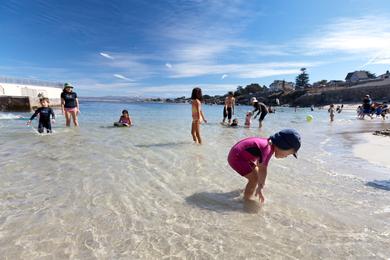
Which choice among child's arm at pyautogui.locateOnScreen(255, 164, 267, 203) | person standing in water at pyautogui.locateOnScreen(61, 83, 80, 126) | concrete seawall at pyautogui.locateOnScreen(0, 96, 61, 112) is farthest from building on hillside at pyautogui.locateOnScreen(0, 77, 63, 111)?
child's arm at pyautogui.locateOnScreen(255, 164, 267, 203)

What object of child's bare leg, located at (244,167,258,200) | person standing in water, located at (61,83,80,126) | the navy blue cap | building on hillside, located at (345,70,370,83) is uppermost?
building on hillside, located at (345,70,370,83)

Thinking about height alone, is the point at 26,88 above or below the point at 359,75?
below

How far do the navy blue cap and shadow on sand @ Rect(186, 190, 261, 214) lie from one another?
972 millimetres

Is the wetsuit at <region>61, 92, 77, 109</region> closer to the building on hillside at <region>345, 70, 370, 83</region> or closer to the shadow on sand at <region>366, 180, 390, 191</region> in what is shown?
the shadow on sand at <region>366, 180, 390, 191</region>

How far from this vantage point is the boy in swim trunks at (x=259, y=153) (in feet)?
12.5

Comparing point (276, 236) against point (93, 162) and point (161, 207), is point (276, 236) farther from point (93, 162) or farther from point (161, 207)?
point (93, 162)

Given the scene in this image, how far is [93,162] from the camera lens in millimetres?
6551

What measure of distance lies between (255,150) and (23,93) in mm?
41760

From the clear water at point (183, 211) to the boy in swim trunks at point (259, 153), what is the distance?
1.23ft

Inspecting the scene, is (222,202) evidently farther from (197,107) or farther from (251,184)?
(197,107)

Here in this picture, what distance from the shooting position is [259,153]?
13.3 feet

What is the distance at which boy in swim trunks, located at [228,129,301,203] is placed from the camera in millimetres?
3812

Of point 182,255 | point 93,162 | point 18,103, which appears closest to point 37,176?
point 93,162

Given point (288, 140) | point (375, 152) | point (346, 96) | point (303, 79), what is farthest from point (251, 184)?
point (303, 79)
